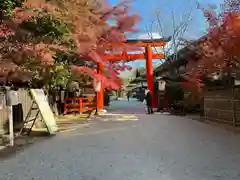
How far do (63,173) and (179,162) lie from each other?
6.87 ft

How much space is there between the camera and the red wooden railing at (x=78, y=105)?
62.3ft

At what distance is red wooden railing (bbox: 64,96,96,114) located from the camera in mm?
19000

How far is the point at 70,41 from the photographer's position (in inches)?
447

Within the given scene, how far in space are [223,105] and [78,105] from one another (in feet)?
32.3

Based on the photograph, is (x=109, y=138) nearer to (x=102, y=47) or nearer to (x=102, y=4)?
(x=102, y=47)

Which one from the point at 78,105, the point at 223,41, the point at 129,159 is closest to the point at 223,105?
the point at 223,41

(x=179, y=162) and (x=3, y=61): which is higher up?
(x=3, y=61)

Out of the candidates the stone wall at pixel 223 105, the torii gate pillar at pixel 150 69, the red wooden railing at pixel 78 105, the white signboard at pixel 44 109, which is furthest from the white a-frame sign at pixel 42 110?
the torii gate pillar at pixel 150 69

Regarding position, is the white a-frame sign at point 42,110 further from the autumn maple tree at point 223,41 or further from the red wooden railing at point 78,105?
the red wooden railing at point 78,105

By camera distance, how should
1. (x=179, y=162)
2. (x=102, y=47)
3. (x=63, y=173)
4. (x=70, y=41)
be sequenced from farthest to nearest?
(x=102, y=47) < (x=70, y=41) < (x=179, y=162) < (x=63, y=173)

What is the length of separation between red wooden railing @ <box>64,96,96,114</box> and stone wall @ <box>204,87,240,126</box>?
8183 millimetres

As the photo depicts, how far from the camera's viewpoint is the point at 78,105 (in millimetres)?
19234

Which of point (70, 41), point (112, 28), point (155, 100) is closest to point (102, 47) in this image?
point (112, 28)

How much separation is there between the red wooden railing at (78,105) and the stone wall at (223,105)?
8183mm
